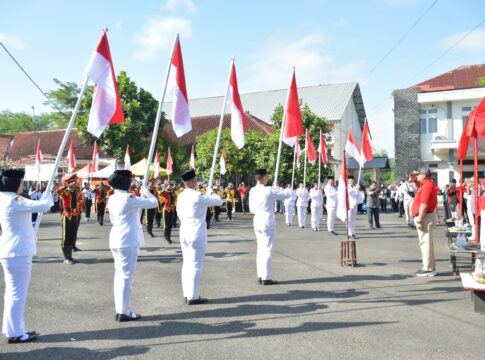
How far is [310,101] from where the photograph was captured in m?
49.7

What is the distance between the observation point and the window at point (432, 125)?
32.2 meters

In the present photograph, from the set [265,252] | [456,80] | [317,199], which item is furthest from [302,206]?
[456,80]

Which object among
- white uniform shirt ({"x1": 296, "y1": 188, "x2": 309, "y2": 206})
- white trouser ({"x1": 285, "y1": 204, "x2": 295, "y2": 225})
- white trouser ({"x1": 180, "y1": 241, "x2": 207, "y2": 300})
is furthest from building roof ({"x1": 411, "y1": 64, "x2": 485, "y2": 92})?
white trouser ({"x1": 180, "y1": 241, "x2": 207, "y2": 300})

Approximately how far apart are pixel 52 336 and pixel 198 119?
139ft

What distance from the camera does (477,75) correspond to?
3269 centimetres

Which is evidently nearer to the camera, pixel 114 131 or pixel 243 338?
pixel 243 338

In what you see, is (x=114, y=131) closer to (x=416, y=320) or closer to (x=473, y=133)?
(x=473, y=133)

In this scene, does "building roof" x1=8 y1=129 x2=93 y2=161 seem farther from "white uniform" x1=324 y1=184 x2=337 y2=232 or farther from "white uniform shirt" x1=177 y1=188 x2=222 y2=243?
"white uniform shirt" x1=177 y1=188 x2=222 y2=243

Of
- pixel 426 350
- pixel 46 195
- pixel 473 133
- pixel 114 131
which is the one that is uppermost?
pixel 114 131

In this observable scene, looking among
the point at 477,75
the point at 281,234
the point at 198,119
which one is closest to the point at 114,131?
the point at 198,119

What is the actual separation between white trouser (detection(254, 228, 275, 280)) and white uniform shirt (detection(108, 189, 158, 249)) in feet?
8.34

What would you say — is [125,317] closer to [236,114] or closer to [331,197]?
[236,114]

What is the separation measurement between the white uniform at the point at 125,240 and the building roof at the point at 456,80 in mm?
30731

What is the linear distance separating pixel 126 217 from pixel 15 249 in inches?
55.0
